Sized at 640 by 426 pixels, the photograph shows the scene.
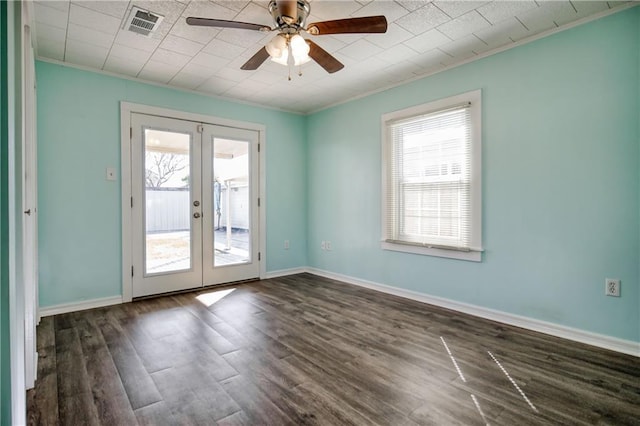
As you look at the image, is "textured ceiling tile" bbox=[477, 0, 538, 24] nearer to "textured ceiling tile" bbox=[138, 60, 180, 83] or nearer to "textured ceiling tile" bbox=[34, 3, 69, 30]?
"textured ceiling tile" bbox=[138, 60, 180, 83]

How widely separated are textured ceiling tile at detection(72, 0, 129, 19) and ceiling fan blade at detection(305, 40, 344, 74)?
1.35m

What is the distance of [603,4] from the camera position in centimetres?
240

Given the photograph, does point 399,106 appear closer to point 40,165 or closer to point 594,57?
point 594,57

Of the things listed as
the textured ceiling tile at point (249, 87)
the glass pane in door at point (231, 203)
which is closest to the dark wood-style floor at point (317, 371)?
the glass pane in door at point (231, 203)

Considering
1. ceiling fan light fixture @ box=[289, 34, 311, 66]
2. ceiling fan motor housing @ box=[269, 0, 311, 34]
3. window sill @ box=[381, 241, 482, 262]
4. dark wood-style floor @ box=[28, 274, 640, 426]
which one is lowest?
dark wood-style floor @ box=[28, 274, 640, 426]

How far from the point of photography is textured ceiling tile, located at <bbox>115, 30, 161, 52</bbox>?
2785 mm

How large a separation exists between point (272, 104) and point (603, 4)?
364cm

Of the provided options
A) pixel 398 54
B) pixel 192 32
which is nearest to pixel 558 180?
pixel 398 54

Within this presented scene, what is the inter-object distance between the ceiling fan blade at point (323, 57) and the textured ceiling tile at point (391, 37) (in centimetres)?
48

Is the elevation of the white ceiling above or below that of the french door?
above

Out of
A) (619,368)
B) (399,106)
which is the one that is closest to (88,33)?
(399,106)

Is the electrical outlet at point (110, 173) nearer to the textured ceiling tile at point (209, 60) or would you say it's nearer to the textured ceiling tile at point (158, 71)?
the textured ceiling tile at point (158, 71)

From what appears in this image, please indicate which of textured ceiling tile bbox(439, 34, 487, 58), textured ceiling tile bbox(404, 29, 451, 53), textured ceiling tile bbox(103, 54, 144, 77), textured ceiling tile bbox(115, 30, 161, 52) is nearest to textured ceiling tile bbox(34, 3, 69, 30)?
textured ceiling tile bbox(115, 30, 161, 52)

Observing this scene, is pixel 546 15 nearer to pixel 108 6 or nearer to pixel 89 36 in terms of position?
pixel 108 6
